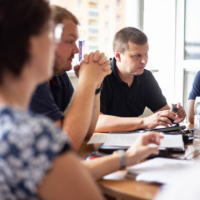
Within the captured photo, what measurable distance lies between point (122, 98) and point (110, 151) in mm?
1068

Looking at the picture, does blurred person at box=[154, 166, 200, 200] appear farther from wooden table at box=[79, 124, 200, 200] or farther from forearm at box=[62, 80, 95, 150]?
forearm at box=[62, 80, 95, 150]

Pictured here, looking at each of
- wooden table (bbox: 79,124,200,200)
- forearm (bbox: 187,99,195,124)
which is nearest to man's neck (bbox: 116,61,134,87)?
forearm (bbox: 187,99,195,124)

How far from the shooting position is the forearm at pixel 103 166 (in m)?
0.99

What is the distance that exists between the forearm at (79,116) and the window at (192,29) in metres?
2.78

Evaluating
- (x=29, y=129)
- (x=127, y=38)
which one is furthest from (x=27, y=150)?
(x=127, y=38)

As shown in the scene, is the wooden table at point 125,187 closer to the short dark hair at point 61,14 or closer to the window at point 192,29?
the short dark hair at point 61,14

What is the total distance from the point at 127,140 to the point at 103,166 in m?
0.40

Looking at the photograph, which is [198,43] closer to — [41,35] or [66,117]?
[66,117]

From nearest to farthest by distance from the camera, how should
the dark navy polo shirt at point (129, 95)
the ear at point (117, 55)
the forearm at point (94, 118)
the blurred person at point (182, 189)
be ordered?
the blurred person at point (182, 189) → the forearm at point (94, 118) → the dark navy polo shirt at point (129, 95) → the ear at point (117, 55)

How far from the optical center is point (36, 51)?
66 centimetres

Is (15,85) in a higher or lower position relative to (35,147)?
higher

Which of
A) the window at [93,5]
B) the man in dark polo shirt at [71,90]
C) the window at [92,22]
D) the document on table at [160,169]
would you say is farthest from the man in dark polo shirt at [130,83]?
the window at [93,5]

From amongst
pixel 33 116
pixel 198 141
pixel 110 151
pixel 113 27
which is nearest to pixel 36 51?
pixel 33 116

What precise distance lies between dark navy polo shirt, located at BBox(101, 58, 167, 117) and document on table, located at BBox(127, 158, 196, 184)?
3.51 feet
